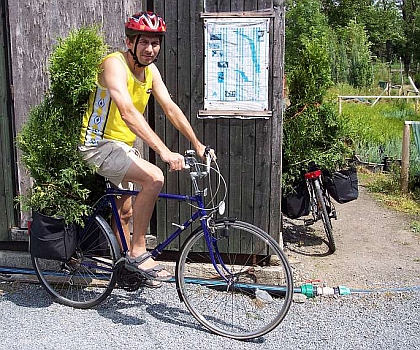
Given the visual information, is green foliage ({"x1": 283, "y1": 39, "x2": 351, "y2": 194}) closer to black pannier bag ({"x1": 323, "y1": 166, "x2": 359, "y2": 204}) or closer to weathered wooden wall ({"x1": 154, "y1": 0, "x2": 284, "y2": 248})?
black pannier bag ({"x1": 323, "y1": 166, "x2": 359, "y2": 204})

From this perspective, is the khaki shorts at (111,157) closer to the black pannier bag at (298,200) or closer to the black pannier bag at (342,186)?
the black pannier bag at (298,200)

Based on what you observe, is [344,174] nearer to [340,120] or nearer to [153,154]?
[340,120]

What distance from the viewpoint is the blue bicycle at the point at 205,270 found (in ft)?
13.9

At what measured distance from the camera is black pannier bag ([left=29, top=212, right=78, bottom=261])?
446cm

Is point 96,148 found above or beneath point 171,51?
beneath

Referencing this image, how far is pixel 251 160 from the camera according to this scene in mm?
4953

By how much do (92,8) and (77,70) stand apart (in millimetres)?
854

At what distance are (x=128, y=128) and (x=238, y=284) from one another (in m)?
1.40

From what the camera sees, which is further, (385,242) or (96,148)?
(385,242)

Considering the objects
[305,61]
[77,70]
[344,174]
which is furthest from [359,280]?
[77,70]

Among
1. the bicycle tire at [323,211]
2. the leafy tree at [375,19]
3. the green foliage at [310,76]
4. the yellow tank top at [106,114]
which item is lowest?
the bicycle tire at [323,211]

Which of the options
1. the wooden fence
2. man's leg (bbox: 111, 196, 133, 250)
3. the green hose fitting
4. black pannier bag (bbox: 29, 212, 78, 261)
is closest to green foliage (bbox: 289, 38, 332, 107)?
the wooden fence

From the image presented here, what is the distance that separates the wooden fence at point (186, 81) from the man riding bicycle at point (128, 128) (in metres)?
0.40

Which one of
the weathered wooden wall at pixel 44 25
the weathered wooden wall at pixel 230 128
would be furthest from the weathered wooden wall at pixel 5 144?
the weathered wooden wall at pixel 230 128
